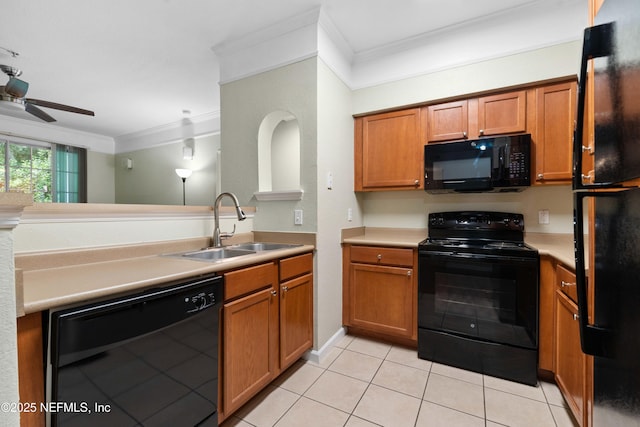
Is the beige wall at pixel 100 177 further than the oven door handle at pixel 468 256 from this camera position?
Yes

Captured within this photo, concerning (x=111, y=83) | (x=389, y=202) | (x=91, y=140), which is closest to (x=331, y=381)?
(x=389, y=202)

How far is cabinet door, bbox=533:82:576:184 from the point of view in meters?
2.01

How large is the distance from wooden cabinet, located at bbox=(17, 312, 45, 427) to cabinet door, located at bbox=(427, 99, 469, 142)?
2588 mm

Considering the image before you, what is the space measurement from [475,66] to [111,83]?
12.8ft

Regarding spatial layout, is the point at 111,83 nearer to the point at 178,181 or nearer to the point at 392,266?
the point at 178,181

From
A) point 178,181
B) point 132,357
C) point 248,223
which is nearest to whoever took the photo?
point 132,357

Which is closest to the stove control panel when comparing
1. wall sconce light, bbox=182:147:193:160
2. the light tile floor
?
the light tile floor

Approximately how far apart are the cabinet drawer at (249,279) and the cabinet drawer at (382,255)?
0.92 metres

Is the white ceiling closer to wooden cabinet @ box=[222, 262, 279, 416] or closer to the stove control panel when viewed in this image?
the stove control panel

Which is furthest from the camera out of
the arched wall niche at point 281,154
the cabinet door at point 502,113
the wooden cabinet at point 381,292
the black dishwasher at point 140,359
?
the arched wall niche at point 281,154

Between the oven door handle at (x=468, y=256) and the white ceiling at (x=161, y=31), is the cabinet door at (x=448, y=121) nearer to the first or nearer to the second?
the white ceiling at (x=161, y=31)

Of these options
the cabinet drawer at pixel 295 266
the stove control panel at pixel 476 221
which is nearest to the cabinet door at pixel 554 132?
the stove control panel at pixel 476 221

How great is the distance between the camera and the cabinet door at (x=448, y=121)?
2.31m

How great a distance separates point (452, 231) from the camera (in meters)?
2.47
